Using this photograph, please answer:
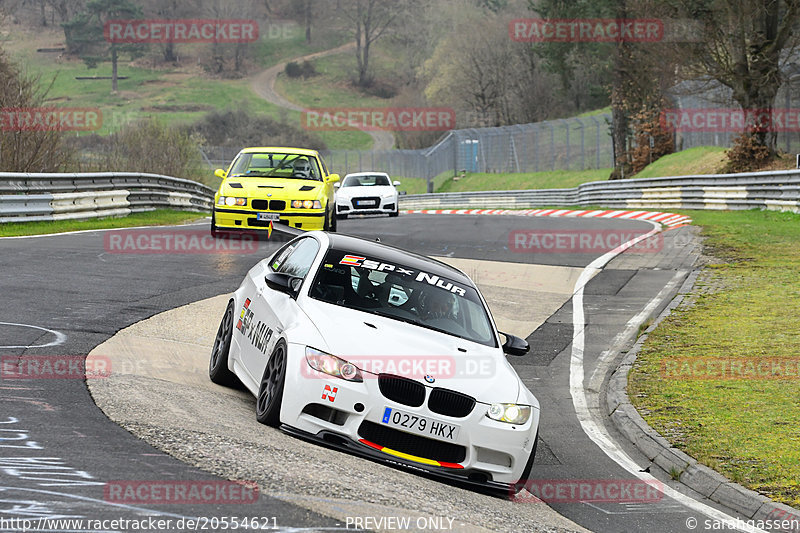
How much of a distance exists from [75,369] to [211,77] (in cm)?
14574

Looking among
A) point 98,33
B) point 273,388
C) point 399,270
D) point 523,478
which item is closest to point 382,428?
point 273,388

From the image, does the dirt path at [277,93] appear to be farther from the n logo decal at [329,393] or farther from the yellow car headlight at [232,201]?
the n logo decal at [329,393]

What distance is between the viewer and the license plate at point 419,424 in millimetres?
6820

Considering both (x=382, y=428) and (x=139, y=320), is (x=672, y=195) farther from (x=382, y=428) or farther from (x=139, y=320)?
(x=382, y=428)

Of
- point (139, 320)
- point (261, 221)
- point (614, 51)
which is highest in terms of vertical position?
point (614, 51)

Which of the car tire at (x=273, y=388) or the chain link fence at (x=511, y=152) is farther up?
the chain link fence at (x=511, y=152)

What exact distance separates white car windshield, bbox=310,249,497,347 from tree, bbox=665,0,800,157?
29674 millimetres

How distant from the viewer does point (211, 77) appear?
149 metres

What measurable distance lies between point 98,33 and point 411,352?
14793 centimetres

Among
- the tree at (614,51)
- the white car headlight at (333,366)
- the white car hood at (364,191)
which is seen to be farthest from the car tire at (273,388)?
the tree at (614,51)

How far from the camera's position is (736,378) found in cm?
1071

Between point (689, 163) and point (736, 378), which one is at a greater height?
point (689, 163)

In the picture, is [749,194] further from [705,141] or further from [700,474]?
[700,474]

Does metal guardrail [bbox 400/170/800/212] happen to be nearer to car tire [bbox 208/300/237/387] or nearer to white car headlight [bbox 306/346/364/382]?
car tire [bbox 208/300/237/387]
